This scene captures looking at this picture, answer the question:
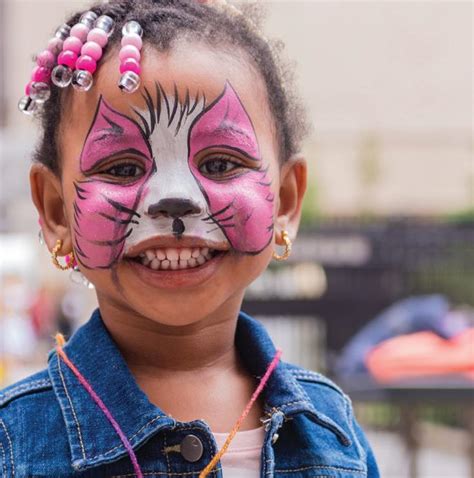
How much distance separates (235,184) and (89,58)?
1.06 ft

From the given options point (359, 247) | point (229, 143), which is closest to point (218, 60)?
point (229, 143)

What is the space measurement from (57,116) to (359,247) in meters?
5.87

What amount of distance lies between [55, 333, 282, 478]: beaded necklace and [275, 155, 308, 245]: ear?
254mm

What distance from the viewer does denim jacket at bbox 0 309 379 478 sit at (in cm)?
153

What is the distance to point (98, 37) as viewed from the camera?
159 centimetres

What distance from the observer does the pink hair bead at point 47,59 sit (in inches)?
65.1

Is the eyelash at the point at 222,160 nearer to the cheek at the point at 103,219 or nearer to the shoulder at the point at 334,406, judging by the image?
the cheek at the point at 103,219

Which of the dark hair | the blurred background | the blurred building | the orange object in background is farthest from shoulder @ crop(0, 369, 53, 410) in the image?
the blurred building

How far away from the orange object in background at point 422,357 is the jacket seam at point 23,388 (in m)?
3.04

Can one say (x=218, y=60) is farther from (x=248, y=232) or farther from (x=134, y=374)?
(x=134, y=374)

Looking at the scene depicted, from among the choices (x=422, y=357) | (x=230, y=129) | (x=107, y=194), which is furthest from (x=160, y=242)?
(x=422, y=357)

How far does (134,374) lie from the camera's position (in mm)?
1673

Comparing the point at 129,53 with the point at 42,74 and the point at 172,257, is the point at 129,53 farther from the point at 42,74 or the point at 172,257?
the point at 172,257

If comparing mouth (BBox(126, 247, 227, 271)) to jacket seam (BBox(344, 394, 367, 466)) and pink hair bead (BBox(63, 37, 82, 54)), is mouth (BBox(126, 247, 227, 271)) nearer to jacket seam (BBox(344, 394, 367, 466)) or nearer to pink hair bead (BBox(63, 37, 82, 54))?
pink hair bead (BBox(63, 37, 82, 54))
